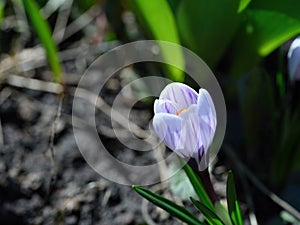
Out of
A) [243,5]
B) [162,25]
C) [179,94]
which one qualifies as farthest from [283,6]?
[179,94]

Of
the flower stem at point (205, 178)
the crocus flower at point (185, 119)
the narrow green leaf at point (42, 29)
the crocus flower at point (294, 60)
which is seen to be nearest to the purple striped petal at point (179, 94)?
the crocus flower at point (185, 119)

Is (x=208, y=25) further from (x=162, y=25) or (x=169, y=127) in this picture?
(x=169, y=127)

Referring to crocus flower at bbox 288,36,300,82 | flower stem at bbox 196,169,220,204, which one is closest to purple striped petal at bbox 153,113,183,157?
flower stem at bbox 196,169,220,204

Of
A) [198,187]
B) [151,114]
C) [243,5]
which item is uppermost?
[243,5]

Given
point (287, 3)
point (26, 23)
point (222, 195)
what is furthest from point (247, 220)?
point (26, 23)

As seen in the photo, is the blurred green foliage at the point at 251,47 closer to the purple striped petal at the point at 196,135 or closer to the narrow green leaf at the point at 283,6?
the narrow green leaf at the point at 283,6

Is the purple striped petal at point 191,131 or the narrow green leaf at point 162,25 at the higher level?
the purple striped petal at point 191,131
